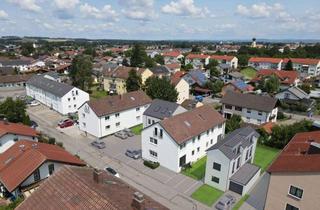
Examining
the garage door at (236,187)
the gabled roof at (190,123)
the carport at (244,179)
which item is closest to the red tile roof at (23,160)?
the gabled roof at (190,123)

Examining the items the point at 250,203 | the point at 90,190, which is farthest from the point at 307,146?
the point at 90,190

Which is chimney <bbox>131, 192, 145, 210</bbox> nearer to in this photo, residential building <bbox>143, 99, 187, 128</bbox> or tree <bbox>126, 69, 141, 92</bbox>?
residential building <bbox>143, 99, 187, 128</bbox>

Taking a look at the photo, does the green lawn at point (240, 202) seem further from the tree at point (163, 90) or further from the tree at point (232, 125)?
the tree at point (163, 90)

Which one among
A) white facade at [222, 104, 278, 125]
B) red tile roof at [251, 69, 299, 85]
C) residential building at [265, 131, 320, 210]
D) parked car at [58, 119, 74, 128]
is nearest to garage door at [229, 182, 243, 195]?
residential building at [265, 131, 320, 210]

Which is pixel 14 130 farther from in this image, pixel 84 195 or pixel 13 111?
pixel 84 195

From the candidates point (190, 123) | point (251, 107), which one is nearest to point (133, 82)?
point (251, 107)

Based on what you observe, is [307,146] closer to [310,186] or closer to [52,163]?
[310,186]

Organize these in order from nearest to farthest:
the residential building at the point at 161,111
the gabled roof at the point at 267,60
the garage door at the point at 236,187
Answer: the garage door at the point at 236,187 < the residential building at the point at 161,111 < the gabled roof at the point at 267,60
